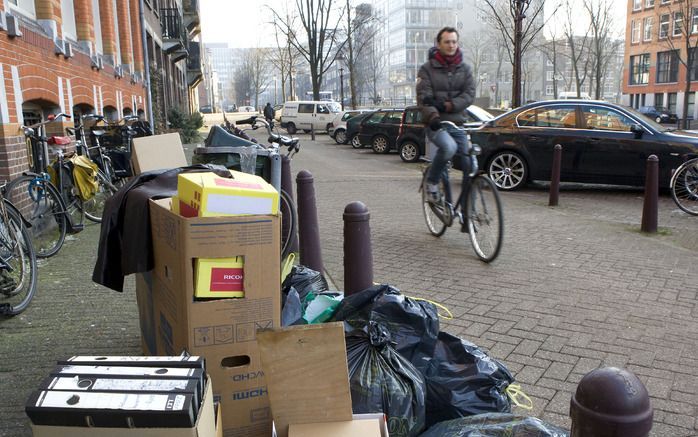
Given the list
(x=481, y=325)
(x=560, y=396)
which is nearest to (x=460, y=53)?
(x=481, y=325)

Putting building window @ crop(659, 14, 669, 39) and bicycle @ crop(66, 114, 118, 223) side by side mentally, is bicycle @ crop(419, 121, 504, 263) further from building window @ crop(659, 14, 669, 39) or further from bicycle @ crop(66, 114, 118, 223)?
building window @ crop(659, 14, 669, 39)

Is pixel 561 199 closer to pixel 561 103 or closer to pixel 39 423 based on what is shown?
pixel 561 103

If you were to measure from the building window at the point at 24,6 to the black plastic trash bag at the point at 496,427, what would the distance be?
7482 millimetres

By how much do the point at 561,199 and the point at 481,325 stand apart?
645cm

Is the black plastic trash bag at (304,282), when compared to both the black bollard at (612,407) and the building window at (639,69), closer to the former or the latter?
the black bollard at (612,407)

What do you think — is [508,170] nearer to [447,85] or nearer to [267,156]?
[447,85]

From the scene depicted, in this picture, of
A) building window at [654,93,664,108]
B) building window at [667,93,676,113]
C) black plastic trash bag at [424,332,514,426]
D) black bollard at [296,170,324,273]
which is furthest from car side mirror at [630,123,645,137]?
Result: building window at [654,93,664,108]

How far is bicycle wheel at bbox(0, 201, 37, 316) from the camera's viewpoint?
4267 millimetres

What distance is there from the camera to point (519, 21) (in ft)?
50.1

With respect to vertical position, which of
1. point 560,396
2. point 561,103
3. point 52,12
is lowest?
point 560,396

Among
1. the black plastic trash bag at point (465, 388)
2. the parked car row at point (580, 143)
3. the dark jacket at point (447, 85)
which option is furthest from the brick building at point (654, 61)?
the black plastic trash bag at point (465, 388)

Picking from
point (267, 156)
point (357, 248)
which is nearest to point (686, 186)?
point (267, 156)

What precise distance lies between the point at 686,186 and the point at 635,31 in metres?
61.4

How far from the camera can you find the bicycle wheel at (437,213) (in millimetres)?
6324
